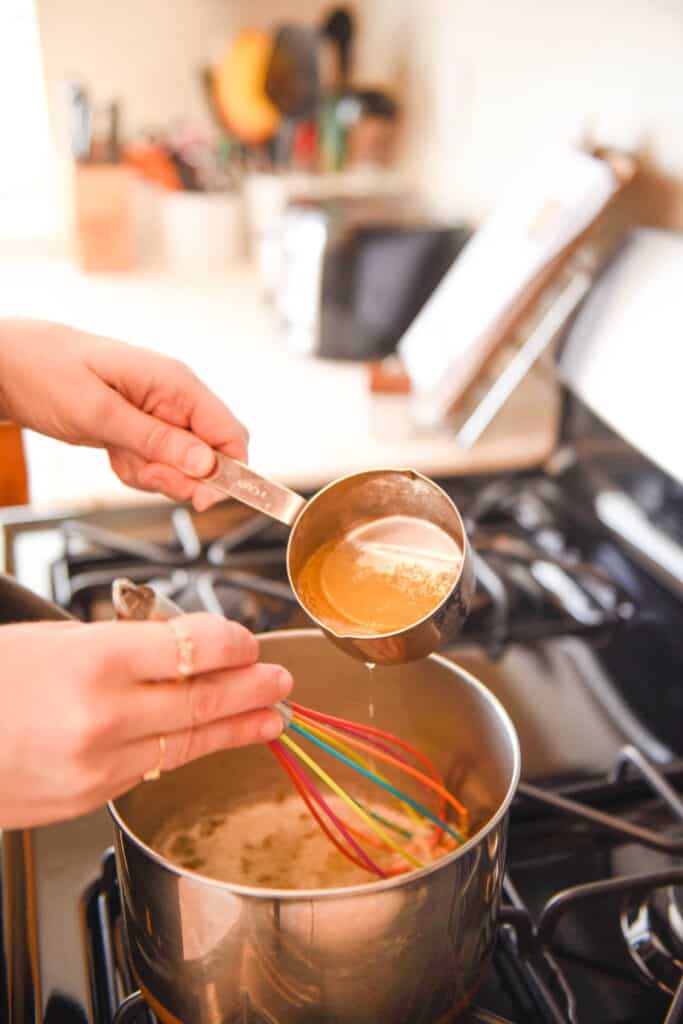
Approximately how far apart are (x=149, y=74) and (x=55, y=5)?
0.22 metres

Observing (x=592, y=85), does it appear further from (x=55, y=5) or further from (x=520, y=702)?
(x=55, y=5)

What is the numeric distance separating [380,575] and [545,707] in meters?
0.22

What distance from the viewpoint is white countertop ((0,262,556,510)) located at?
1.02 metres

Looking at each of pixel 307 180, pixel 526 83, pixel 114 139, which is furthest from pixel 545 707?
pixel 114 139

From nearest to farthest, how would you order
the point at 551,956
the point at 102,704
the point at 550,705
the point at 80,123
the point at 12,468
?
the point at 102,704 → the point at 551,956 → the point at 550,705 → the point at 12,468 → the point at 80,123

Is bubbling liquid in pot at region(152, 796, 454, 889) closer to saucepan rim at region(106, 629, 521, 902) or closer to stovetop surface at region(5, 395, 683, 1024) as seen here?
stovetop surface at region(5, 395, 683, 1024)

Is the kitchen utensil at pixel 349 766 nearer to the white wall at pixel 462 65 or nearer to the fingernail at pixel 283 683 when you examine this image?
→ the fingernail at pixel 283 683

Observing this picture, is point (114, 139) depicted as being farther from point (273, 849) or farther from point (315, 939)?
point (315, 939)

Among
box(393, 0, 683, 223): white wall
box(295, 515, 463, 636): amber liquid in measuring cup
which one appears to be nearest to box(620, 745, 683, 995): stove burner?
box(295, 515, 463, 636): amber liquid in measuring cup

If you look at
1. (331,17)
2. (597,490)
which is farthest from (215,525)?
(331,17)

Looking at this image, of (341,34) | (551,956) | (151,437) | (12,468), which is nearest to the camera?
(551,956)

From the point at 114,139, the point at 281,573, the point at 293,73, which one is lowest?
the point at 281,573

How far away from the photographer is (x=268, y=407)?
1.17 m

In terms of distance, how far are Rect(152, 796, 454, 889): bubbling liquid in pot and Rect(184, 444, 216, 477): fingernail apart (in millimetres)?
218
